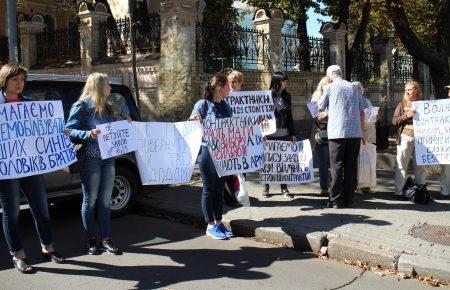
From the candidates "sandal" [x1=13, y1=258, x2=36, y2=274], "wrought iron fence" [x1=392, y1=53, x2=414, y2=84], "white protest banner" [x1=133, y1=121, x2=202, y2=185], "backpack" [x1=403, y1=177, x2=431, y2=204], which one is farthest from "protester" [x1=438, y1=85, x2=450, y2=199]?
"wrought iron fence" [x1=392, y1=53, x2=414, y2=84]

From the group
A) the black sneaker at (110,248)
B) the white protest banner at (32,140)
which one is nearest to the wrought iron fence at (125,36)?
the white protest banner at (32,140)

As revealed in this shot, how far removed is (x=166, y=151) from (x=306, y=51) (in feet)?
39.6

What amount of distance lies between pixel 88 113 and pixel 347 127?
3510 millimetres

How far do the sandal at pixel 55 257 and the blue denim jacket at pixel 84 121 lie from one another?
1168 mm

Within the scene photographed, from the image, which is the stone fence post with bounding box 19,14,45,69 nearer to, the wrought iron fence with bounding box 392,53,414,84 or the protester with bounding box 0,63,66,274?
the protester with bounding box 0,63,66,274

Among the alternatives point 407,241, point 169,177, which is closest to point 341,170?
point 407,241

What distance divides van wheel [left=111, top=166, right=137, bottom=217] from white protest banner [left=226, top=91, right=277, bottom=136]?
6.05ft

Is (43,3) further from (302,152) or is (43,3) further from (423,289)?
(423,289)

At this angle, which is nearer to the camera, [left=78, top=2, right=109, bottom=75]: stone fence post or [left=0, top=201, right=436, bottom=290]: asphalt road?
[left=0, top=201, right=436, bottom=290]: asphalt road

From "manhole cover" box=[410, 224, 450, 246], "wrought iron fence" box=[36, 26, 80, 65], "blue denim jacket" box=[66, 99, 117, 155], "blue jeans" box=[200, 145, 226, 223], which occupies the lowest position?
"manhole cover" box=[410, 224, 450, 246]

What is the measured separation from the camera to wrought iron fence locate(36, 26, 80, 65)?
56.3 ft

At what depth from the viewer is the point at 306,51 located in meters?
17.9

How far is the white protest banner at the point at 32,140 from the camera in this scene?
517 centimetres

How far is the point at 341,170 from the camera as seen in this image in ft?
24.3
